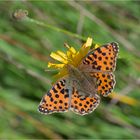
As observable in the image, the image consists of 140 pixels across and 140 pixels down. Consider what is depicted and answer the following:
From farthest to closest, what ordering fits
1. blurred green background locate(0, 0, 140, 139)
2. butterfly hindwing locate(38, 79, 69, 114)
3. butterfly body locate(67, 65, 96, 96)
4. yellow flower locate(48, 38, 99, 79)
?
blurred green background locate(0, 0, 140, 139)
yellow flower locate(48, 38, 99, 79)
butterfly body locate(67, 65, 96, 96)
butterfly hindwing locate(38, 79, 69, 114)

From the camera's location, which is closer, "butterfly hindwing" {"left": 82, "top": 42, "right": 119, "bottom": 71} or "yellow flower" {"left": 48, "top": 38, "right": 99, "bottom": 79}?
"butterfly hindwing" {"left": 82, "top": 42, "right": 119, "bottom": 71}

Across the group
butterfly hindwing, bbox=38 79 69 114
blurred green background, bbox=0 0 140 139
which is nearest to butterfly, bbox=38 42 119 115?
butterfly hindwing, bbox=38 79 69 114

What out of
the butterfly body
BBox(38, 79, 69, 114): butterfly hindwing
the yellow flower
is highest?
the yellow flower

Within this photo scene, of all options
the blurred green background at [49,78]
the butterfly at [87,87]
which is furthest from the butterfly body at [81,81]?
the blurred green background at [49,78]

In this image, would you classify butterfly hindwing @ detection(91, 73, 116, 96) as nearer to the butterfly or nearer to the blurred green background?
the butterfly

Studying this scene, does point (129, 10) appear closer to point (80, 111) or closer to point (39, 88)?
point (39, 88)

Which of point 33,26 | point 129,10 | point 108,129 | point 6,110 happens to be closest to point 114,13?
point 129,10

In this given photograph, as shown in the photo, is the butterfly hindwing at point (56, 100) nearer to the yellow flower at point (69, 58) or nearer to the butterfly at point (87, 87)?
the butterfly at point (87, 87)

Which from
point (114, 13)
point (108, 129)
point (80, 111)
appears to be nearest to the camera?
point (80, 111)
